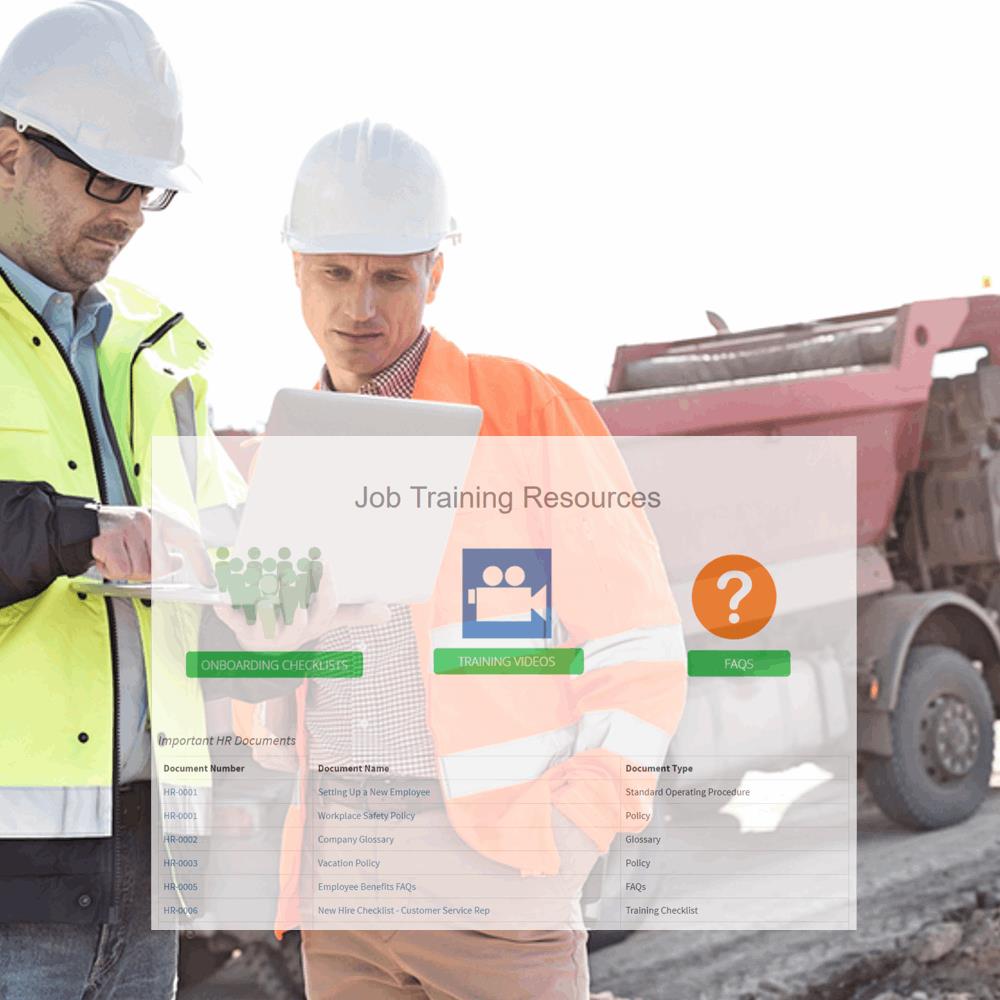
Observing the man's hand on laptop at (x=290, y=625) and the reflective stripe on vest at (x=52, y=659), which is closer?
the reflective stripe on vest at (x=52, y=659)

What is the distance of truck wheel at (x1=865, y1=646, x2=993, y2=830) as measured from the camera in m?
6.46

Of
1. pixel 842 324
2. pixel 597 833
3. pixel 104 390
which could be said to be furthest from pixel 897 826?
pixel 104 390

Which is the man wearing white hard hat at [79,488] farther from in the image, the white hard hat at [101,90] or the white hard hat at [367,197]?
the white hard hat at [367,197]

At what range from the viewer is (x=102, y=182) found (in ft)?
6.40

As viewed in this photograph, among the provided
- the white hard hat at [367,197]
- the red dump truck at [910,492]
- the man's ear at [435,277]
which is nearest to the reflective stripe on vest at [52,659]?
the white hard hat at [367,197]

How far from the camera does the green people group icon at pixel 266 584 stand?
195 centimetres

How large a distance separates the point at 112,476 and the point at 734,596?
3257mm

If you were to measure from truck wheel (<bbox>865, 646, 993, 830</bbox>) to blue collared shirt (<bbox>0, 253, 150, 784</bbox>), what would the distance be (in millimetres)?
5078

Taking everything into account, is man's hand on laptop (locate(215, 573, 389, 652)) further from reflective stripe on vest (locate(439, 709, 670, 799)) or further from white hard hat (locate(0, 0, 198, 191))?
white hard hat (locate(0, 0, 198, 191))

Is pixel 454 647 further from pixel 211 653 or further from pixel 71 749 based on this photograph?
pixel 71 749

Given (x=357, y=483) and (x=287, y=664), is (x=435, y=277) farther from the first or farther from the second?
(x=287, y=664)

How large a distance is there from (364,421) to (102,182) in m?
0.48

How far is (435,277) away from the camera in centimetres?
236

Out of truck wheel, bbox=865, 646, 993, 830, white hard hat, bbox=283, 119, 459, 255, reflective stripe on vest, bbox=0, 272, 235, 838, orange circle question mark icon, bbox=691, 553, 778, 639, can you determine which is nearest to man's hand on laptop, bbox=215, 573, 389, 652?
reflective stripe on vest, bbox=0, 272, 235, 838
